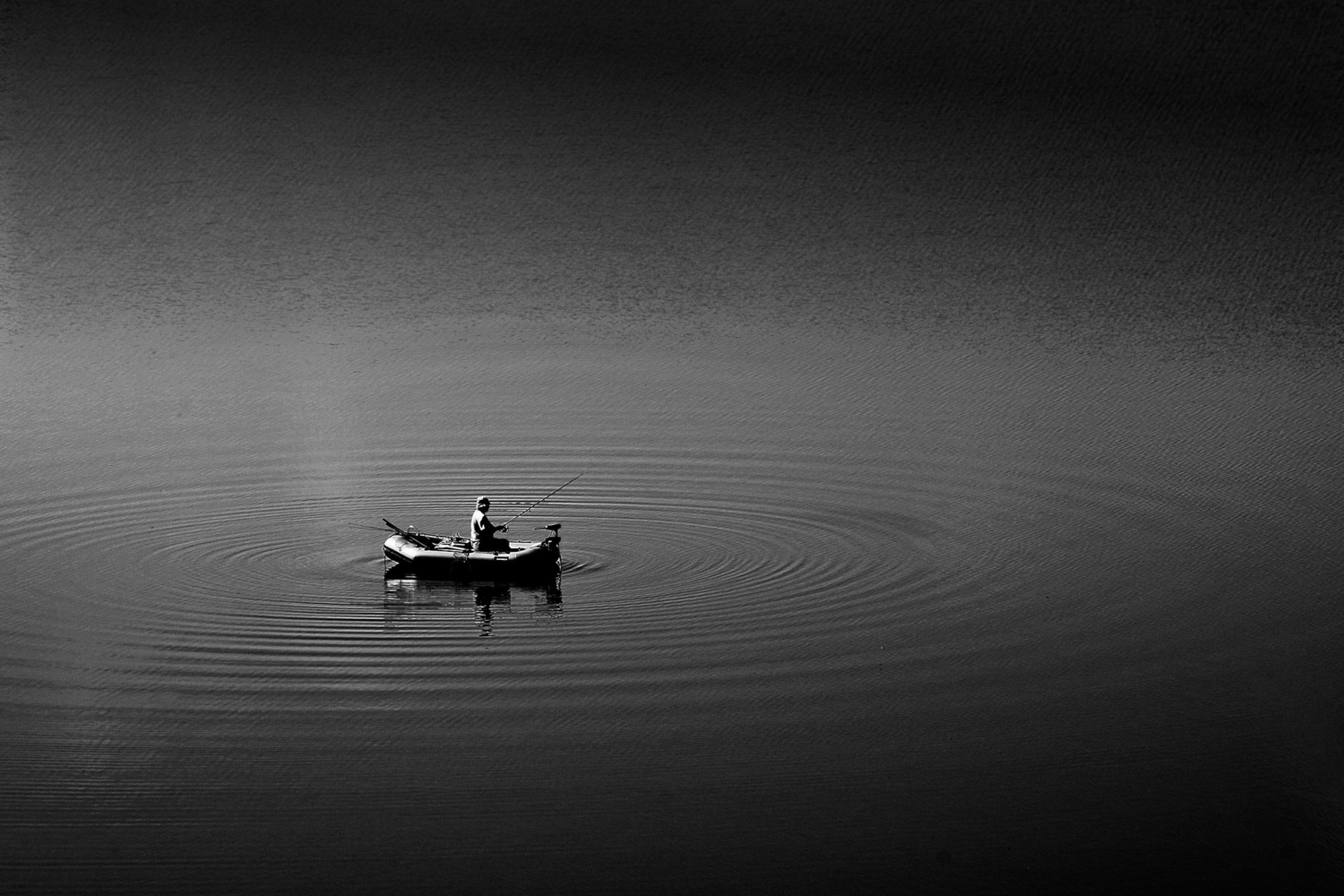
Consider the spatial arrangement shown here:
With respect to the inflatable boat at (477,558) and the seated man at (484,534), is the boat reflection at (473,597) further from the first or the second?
the seated man at (484,534)

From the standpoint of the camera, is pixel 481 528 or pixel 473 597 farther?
pixel 481 528

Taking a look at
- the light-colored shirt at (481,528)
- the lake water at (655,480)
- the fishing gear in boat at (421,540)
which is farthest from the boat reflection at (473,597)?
the light-colored shirt at (481,528)

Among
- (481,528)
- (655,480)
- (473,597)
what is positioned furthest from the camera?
(655,480)

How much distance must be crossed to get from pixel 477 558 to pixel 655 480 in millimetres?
2407

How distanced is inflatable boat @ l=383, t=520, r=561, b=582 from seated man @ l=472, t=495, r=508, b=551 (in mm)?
27

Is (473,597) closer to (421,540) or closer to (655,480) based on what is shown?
(421,540)

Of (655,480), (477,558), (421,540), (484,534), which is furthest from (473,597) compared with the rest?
(655,480)

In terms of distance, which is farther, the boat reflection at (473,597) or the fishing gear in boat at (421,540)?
the fishing gear in boat at (421,540)

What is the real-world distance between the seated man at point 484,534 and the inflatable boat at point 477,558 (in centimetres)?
3

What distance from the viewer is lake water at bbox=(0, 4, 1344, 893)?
22.8ft

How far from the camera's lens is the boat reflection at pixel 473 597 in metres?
9.65

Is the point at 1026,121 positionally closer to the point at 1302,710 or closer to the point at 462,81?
the point at 462,81

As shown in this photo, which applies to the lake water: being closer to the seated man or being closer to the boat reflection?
the boat reflection

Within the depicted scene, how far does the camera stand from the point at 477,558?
1031cm
